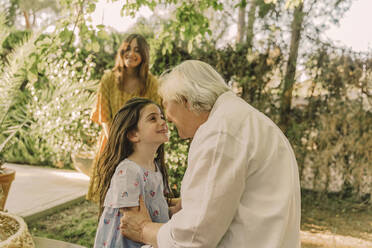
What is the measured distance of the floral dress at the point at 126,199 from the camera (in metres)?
1.70

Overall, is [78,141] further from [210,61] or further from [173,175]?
[210,61]

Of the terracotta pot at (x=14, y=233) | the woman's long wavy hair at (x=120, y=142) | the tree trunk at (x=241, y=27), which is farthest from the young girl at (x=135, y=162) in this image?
the tree trunk at (x=241, y=27)

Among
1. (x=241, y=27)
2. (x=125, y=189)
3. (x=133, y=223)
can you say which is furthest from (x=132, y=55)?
(x=241, y=27)

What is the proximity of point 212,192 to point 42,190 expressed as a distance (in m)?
4.56

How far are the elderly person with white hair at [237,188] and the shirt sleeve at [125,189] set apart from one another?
1.52 ft

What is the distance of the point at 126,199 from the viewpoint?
5.50 ft

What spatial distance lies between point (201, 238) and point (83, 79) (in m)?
5.79

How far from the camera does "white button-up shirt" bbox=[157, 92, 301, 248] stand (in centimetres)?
110

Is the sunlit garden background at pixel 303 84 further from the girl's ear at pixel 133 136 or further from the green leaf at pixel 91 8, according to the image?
the girl's ear at pixel 133 136

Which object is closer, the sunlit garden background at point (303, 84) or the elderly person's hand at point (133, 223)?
the elderly person's hand at point (133, 223)

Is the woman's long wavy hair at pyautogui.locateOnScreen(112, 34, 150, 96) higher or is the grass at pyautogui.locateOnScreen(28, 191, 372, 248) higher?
the woman's long wavy hair at pyautogui.locateOnScreen(112, 34, 150, 96)

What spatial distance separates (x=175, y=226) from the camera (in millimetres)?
1160

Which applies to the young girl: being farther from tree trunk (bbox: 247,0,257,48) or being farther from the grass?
tree trunk (bbox: 247,0,257,48)

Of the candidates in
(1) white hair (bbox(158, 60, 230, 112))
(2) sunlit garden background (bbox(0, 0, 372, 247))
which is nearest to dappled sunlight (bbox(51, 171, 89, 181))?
(2) sunlit garden background (bbox(0, 0, 372, 247))
